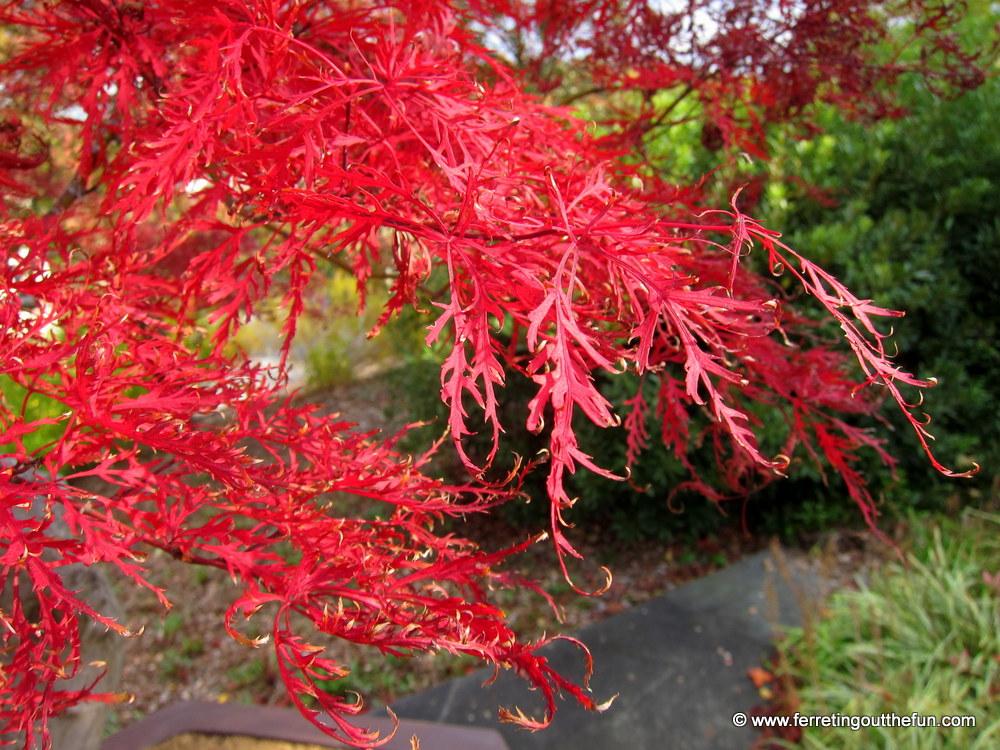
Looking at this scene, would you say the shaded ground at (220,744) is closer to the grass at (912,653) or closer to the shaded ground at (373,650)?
the shaded ground at (373,650)

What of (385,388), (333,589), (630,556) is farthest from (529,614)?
(333,589)

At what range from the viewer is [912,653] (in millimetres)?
2328

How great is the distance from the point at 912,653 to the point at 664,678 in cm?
82

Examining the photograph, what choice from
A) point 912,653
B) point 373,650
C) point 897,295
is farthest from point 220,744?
point 897,295

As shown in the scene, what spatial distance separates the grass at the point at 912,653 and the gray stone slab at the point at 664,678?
0.18 meters

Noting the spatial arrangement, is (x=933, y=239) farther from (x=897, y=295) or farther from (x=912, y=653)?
(x=912, y=653)

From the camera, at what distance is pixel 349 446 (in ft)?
3.56

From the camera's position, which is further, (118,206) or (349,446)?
(349,446)

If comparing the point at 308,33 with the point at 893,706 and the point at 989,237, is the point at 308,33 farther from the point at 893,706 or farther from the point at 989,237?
the point at 989,237

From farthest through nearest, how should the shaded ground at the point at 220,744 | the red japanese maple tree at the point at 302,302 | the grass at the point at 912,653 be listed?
the grass at the point at 912,653
the shaded ground at the point at 220,744
the red japanese maple tree at the point at 302,302

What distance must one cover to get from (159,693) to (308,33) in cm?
304

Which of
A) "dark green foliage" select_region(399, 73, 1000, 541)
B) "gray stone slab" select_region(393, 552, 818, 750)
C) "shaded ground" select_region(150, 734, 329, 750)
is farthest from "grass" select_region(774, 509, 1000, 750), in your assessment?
"shaded ground" select_region(150, 734, 329, 750)

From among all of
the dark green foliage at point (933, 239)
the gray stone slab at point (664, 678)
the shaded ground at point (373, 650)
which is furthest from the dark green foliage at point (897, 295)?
the gray stone slab at point (664, 678)

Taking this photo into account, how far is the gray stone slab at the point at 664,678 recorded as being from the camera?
236 centimetres
